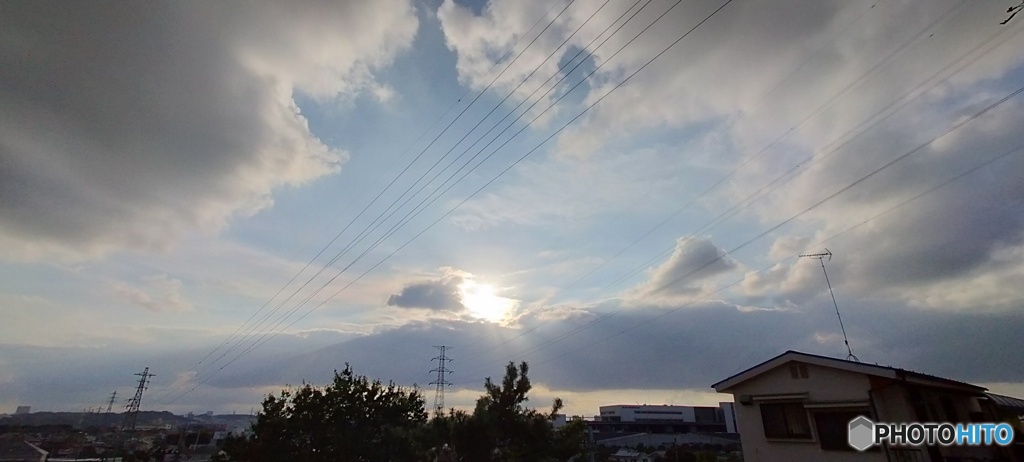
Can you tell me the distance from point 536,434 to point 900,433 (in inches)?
471

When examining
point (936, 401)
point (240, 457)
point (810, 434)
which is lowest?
point (240, 457)

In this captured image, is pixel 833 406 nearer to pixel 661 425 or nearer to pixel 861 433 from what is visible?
pixel 861 433

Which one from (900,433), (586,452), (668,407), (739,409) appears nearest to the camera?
(900,433)

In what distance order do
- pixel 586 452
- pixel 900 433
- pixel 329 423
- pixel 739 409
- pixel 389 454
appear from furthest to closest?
pixel 329 423 < pixel 389 454 < pixel 586 452 < pixel 739 409 < pixel 900 433

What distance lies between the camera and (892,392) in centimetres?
1388

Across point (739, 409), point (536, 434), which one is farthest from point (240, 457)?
point (739, 409)

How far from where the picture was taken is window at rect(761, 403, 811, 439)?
601 inches

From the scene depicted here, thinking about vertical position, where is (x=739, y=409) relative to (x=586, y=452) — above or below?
above

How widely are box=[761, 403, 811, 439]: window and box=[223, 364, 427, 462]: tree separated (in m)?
15.3

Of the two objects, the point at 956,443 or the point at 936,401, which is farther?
the point at 936,401

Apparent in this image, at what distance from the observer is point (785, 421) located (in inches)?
621

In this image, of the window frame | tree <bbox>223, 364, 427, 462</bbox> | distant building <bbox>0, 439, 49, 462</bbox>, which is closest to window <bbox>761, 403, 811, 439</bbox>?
the window frame

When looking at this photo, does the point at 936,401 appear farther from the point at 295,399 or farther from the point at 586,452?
the point at 295,399

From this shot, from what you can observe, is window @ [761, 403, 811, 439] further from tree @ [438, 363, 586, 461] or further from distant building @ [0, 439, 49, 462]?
distant building @ [0, 439, 49, 462]
